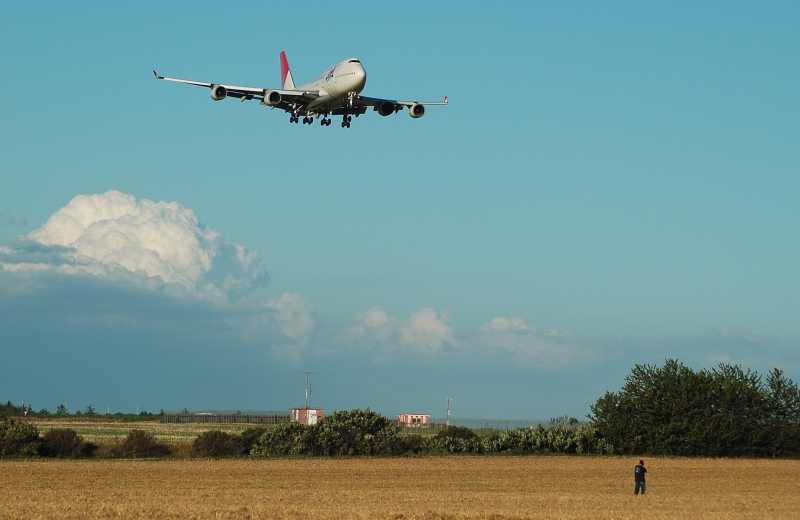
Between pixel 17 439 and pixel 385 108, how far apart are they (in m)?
28.2

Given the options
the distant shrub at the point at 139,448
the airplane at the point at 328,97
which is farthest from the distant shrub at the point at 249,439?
the airplane at the point at 328,97

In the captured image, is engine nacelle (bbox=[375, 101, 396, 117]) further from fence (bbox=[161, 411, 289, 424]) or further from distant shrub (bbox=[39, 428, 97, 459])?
fence (bbox=[161, 411, 289, 424])

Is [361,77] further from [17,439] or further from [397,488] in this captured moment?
[17,439]

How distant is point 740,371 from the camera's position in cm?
6575

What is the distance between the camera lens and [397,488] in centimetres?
3997

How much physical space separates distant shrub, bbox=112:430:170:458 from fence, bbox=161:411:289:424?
5644 cm

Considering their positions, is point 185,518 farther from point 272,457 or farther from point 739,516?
point 272,457

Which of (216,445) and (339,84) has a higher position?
(339,84)

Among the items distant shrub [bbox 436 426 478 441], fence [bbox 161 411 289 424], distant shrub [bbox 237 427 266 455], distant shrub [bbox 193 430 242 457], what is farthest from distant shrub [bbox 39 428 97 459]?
fence [bbox 161 411 289 424]

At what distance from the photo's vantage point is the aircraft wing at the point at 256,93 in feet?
177

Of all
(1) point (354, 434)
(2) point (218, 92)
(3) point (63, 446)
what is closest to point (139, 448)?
(3) point (63, 446)

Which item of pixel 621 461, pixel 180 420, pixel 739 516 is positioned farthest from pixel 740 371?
pixel 180 420

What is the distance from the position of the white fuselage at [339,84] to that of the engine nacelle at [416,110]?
15.2 feet

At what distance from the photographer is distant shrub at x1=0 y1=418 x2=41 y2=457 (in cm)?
5559
